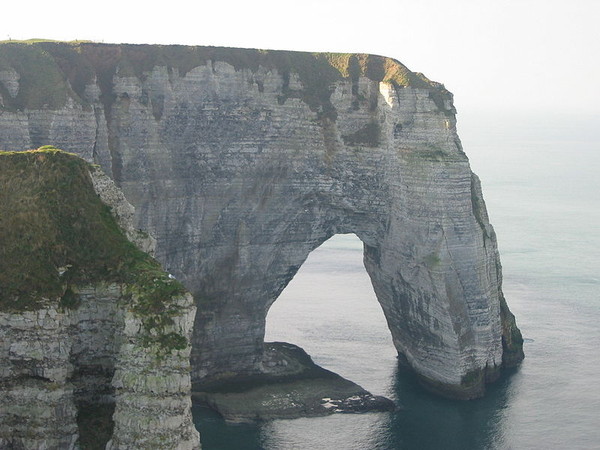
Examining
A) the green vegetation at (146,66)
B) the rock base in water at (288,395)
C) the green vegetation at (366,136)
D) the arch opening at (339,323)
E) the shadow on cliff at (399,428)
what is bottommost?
the shadow on cliff at (399,428)

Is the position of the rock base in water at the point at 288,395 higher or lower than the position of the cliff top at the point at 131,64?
lower

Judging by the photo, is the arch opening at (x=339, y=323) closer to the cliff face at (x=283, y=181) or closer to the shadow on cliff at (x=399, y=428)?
the shadow on cliff at (x=399, y=428)

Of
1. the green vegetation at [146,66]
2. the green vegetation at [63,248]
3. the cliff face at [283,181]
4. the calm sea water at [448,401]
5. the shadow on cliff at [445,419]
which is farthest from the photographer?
the cliff face at [283,181]

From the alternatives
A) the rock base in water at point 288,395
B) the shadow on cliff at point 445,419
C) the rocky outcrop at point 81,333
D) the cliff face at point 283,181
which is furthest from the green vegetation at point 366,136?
the rocky outcrop at point 81,333

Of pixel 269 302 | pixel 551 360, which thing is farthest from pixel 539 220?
pixel 269 302

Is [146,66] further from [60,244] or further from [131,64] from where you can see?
[60,244]

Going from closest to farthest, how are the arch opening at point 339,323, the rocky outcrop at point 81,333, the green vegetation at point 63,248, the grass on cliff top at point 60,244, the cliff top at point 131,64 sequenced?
the rocky outcrop at point 81,333, the green vegetation at point 63,248, the grass on cliff top at point 60,244, the cliff top at point 131,64, the arch opening at point 339,323

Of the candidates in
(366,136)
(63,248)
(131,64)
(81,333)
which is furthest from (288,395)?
(63,248)

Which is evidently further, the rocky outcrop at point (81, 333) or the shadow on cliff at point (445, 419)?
the shadow on cliff at point (445, 419)
